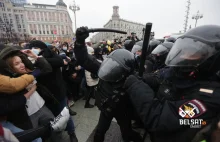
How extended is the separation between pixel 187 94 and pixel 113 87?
0.88 metres

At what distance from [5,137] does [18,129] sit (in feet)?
2.08

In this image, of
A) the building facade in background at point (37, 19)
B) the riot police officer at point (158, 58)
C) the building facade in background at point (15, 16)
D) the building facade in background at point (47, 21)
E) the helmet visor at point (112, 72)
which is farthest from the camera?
the building facade in background at point (47, 21)

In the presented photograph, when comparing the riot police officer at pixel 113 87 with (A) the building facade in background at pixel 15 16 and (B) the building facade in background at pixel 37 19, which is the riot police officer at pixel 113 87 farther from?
(A) the building facade in background at pixel 15 16

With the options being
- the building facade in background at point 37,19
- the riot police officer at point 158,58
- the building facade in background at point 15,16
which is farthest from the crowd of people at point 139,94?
the building facade in background at point 15,16

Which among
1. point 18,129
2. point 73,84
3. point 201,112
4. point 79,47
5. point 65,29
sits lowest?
point 73,84

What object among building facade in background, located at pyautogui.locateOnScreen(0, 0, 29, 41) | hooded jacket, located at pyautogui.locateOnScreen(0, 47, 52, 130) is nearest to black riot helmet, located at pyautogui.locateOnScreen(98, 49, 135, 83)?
hooded jacket, located at pyautogui.locateOnScreen(0, 47, 52, 130)

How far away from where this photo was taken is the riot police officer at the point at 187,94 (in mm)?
905

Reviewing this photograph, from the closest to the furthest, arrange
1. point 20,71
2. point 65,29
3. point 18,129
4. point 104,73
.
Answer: point 18,129, point 20,71, point 104,73, point 65,29

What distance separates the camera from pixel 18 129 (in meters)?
1.43

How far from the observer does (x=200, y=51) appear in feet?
3.58

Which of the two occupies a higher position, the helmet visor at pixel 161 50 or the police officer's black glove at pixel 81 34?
the police officer's black glove at pixel 81 34

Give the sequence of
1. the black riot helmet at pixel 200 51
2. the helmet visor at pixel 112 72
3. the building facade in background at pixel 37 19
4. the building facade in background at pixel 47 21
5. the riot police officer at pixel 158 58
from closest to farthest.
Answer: the black riot helmet at pixel 200 51 → the helmet visor at pixel 112 72 → the riot police officer at pixel 158 58 → the building facade in background at pixel 37 19 → the building facade in background at pixel 47 21

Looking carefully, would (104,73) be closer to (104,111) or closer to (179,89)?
(104,111)

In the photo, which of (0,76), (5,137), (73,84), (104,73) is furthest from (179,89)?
(73,84)
